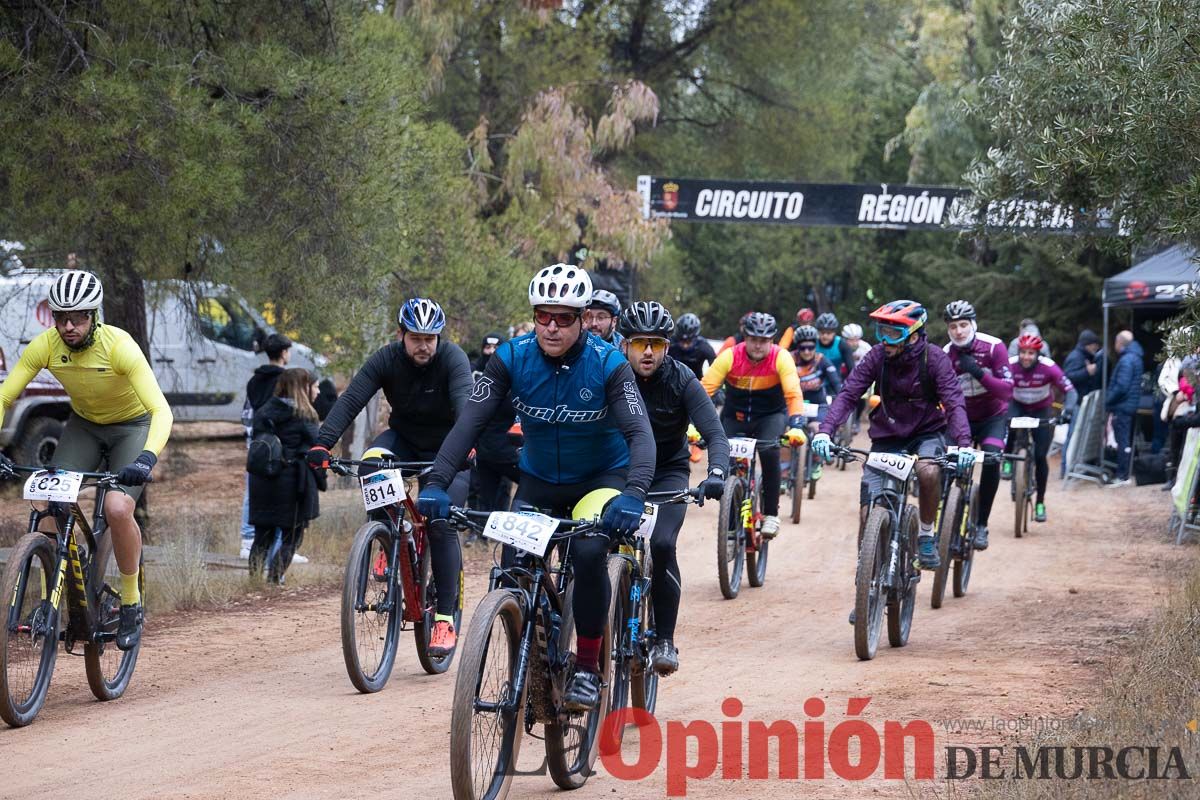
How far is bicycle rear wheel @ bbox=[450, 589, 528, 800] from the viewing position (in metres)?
5.48

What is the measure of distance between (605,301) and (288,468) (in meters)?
3.94

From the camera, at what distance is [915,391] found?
1042 centimetres

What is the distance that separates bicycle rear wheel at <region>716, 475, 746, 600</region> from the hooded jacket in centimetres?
999

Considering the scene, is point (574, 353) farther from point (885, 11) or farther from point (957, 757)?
point (885, 11)

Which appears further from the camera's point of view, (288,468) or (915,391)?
(288,468)

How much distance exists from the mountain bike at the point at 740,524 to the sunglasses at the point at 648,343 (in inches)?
144

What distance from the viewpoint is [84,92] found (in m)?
10.4

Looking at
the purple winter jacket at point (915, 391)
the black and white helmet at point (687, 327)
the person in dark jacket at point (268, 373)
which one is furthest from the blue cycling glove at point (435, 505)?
the black and white helmet at point (687, 327)

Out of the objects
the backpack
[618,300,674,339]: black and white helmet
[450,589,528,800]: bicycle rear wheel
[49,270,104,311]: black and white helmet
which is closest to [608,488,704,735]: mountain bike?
[450,589,528,800]: bicycle rear wheel

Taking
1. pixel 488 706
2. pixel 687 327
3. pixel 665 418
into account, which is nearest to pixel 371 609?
pixel 665 418

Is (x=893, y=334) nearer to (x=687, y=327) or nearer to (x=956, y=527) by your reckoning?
(x=956, y=527)

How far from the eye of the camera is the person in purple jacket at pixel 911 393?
10.3 meters

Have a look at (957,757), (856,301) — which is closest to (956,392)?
(957,757)

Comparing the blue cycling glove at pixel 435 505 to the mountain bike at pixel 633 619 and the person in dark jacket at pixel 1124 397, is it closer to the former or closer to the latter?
the mountain bike at pixel 633 619
